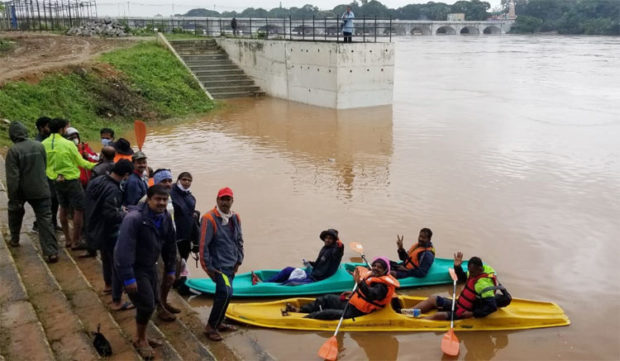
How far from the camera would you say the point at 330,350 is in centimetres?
519

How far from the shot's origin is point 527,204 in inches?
384

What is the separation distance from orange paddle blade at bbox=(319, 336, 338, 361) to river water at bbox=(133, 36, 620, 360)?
19cm

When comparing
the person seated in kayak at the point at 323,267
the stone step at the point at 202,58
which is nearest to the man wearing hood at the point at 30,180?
the person seated in kayak at the point at 323,267

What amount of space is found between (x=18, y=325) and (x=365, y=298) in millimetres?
3245

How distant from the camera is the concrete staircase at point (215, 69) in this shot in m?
22.1

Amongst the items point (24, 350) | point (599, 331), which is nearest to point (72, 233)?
point (24, 350)

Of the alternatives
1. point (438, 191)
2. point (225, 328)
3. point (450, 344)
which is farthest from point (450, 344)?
point (438, 191)

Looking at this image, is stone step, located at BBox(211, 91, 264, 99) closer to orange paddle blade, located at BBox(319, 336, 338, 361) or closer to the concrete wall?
the concrete wall

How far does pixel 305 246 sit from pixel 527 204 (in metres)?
4.36

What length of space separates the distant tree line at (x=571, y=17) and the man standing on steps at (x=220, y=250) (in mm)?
92879

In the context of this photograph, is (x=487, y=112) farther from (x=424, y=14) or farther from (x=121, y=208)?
(x=424, y=14)

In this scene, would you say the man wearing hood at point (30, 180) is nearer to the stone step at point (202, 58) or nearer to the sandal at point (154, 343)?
the sandal at point (154, 343)

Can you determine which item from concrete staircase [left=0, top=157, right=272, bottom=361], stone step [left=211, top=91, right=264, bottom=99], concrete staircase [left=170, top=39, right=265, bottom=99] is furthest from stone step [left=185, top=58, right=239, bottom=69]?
concrete staircase [left=0, top=157, right=272, bottom=361]

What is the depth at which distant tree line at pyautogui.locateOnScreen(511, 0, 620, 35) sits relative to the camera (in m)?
85.2
